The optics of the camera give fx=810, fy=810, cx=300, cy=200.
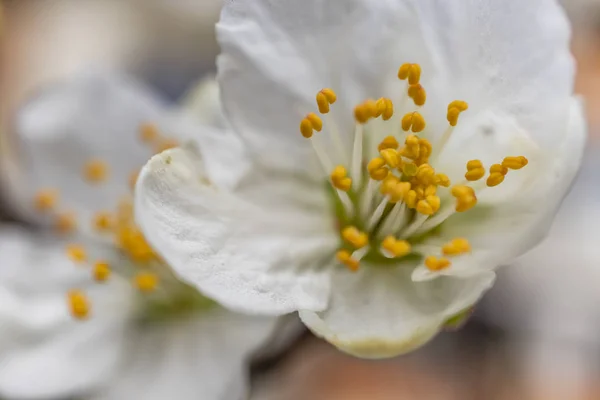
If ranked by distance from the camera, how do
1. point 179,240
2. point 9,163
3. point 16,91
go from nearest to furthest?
point 179,240
point 9,163
point 16,91

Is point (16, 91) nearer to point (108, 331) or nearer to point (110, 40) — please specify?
point (110, 40)

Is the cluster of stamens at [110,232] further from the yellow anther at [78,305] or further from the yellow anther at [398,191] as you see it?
the yellow anther at [398,191]

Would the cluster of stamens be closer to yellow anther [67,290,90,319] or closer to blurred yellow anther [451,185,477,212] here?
yellow anther [67,290,90,319]

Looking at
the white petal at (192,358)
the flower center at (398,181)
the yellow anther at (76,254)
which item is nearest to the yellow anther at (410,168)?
the flower center at (398,181)

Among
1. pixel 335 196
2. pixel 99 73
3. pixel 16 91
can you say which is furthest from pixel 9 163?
pixel 16 91

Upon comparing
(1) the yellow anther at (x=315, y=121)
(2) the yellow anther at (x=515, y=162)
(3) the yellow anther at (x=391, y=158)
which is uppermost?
(1) the yellow anther at (x=315, y=121)

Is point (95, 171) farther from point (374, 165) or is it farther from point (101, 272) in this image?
point (374, 165)

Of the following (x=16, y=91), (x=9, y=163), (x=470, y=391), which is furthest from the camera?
(x=16, y=91)
